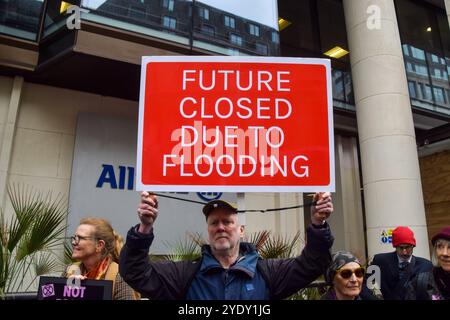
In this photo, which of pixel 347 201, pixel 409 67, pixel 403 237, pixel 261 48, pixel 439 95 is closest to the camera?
pixel 403 237

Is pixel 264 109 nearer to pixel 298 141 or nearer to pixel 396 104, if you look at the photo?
pixel 298 141

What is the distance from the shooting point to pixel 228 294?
2.09m

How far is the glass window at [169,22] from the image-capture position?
7.86 metres

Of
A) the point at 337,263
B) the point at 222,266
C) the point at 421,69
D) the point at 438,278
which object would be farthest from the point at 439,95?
the point at 222,266

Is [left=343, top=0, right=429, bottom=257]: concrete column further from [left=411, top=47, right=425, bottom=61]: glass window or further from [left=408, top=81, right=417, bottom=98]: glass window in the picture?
[left=411, top=47, right=425, bottom=61]: glass window

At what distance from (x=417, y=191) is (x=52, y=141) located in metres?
6.90

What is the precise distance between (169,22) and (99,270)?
6137 mm

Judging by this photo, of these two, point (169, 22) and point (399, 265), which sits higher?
point (169, 22)

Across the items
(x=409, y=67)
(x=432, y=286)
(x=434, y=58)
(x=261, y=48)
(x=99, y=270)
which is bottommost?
(x=432, y=286)

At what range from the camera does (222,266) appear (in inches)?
86.5

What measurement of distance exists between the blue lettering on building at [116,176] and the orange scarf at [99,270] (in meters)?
5.38

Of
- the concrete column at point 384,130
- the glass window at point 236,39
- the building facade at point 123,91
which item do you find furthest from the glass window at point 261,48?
the concrete column at point 384,130

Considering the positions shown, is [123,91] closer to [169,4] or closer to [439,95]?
[169,4]

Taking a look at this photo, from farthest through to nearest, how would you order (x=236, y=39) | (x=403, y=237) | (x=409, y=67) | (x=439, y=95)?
(x=439, y=95)
(x=409, y=67)
(x=236, y=39)
(x=403, y=237)
